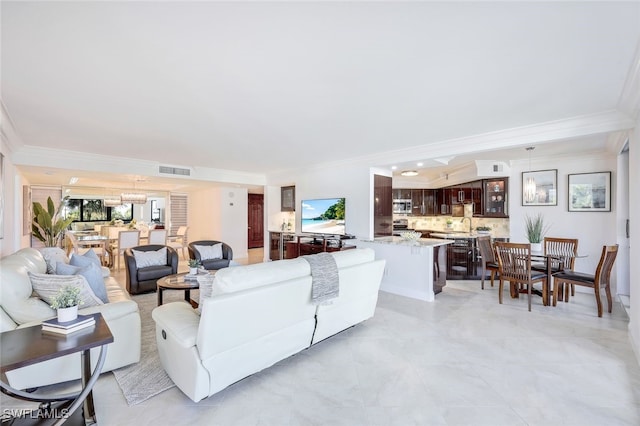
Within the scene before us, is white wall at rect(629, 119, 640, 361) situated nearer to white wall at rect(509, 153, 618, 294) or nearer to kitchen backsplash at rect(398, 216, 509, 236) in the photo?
white wall at rect(509, 153, 618, 294)

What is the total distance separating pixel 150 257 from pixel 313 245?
312cm

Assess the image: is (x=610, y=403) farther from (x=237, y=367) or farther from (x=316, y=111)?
(x=316, y=111)

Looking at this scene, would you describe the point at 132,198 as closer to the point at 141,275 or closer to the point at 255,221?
the point at 141,275

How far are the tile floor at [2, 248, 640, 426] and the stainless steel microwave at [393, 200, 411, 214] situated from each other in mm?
5179

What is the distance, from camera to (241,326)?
6.95ft

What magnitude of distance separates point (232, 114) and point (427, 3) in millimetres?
2365

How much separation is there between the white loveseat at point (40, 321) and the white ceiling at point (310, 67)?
1.67 metres

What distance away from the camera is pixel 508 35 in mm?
1869

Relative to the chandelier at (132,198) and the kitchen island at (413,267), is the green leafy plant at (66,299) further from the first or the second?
the chandelier at (132,198)

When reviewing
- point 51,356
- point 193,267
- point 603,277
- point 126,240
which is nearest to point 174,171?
point 126,240

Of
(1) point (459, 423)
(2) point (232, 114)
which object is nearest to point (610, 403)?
(1) point (459, 423)

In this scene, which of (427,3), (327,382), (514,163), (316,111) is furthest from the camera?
(514,163)

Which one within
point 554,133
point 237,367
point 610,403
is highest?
point 554,133

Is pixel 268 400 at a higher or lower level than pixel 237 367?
lower
